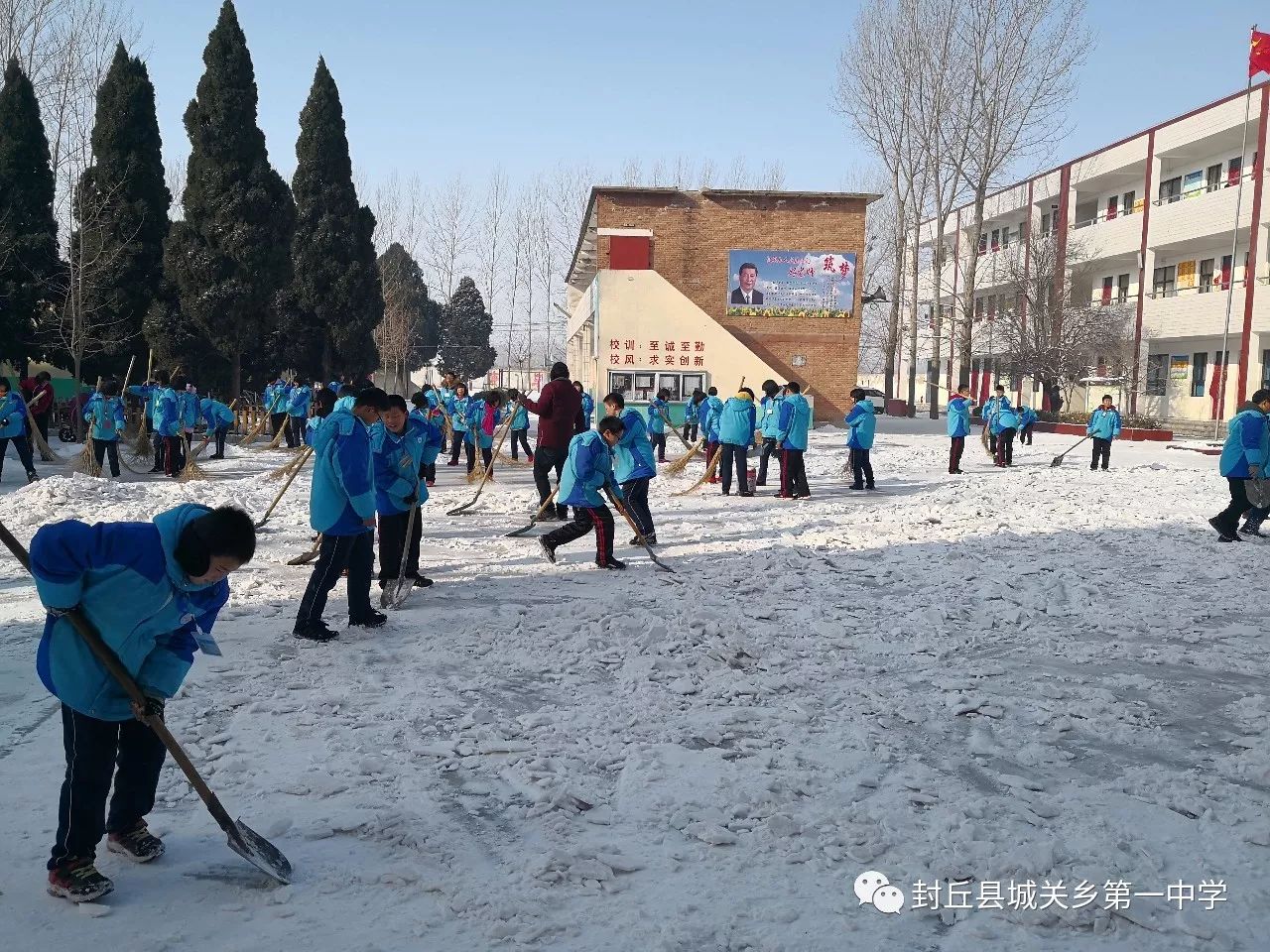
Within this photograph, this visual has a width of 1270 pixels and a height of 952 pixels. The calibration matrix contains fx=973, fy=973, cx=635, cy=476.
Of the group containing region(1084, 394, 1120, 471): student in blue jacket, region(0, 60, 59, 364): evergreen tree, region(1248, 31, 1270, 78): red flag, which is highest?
region(1248, 31, 1270, 78): red flag

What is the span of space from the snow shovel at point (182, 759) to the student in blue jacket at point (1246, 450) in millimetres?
9375

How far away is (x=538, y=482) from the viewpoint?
10930 millimetres

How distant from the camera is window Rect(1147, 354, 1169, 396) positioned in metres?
34.6

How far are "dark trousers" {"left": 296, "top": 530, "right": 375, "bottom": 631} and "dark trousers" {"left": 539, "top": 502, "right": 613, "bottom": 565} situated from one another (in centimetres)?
249

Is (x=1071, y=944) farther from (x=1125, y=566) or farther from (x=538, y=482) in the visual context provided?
(x=538, y=482)

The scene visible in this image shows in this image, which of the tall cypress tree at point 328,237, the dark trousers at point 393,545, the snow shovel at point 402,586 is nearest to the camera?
the snow shovel at point 402,586

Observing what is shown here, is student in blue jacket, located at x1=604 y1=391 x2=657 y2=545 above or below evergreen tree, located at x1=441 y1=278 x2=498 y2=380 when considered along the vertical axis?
below

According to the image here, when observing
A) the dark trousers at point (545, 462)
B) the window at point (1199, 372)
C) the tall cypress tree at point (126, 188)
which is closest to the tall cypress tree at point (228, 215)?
the tall cypress tree at point (126, 188)

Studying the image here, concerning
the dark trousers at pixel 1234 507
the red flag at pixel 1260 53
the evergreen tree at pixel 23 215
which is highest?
the red flag at pixel 1260 53

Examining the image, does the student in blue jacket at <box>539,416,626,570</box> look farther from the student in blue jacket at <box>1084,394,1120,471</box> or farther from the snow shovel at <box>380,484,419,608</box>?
the student in blue jacket at <box>1084,394,1120,471</box>

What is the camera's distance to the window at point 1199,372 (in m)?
32.4

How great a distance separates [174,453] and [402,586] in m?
10.1

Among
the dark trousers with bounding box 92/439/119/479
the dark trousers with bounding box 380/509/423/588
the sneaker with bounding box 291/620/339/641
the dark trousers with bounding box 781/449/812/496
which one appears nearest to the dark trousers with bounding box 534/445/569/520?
the dark trousers with bounding box 380/509/423/588

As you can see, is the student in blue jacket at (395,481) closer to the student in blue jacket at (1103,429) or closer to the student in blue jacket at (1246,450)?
the student in blue jacket at (1246,450)
